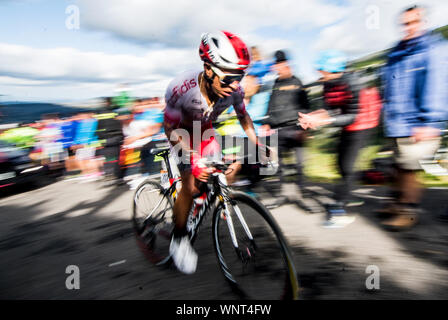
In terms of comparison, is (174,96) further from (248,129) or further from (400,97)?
(400,97)

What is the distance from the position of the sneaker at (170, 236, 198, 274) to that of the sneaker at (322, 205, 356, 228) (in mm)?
1719

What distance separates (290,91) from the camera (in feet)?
13.5

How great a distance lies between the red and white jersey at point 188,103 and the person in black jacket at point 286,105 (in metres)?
1.62

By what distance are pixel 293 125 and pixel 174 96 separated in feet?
7.00

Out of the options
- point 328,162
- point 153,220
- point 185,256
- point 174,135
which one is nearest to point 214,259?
point 185,256

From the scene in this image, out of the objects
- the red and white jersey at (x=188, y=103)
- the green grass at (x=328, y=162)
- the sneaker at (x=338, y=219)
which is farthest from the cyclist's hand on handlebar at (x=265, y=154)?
the green grass at (x=328, y=162)

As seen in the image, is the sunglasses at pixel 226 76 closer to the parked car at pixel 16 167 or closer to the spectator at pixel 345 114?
the spectator at pixel 345 114

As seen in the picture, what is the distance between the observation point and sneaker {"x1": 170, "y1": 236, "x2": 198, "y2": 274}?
2585 millimetres

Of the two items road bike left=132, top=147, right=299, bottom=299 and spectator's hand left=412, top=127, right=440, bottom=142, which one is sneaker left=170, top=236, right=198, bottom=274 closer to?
road bike left=132, top=147, right=299, bottom=299

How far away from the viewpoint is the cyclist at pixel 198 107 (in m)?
2.19

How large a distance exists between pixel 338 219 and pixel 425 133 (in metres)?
1.28

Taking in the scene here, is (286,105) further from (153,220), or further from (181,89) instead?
(153,220)

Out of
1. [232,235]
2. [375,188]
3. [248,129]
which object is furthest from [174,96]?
[375,188]
